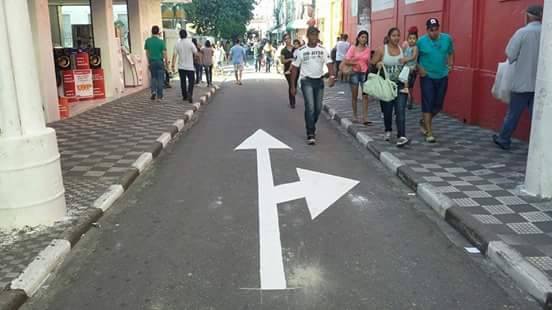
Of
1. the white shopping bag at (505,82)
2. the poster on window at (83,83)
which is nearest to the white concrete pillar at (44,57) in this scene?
the poster on window at (83,83)

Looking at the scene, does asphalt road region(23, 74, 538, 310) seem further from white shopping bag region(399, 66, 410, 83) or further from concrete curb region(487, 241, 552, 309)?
white shopping bag region(399, 66, 410, 83)

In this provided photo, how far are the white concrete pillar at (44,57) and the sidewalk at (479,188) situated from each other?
21.7 ft

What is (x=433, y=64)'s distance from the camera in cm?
875

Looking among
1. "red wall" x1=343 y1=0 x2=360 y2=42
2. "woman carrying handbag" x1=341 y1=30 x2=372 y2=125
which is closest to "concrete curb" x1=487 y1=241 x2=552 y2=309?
"woman carrying handbag" x1=341 y1=30 x2=372 y2=125

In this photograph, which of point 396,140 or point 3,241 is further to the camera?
point 396,140

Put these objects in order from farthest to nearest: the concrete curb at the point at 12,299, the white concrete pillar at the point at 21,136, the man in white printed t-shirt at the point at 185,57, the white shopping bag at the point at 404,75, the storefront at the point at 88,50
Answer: the man in white printed t-shirt at the point at 185,57, the storefront at the point at 88,50, the white shopping bag at the point at 404,75, the white concrete pillar at the point at 21,136, the concrete curb at the point at 12,299

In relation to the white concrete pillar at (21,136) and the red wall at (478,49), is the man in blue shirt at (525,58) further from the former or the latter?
the white concrete pillar at (21,136)

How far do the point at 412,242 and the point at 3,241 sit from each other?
12.2 ft

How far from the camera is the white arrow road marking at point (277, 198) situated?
14.8 feet

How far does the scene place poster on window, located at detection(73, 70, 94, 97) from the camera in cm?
1575

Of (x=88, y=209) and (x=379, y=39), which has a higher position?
(x=379, y=39)

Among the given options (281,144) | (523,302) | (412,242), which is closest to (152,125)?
(281,144)

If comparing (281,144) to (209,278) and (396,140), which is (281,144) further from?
(209,278)

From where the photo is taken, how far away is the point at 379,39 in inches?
737
